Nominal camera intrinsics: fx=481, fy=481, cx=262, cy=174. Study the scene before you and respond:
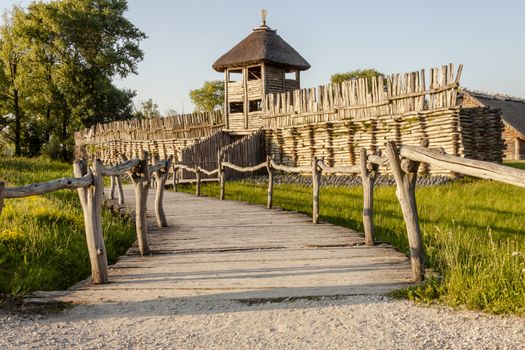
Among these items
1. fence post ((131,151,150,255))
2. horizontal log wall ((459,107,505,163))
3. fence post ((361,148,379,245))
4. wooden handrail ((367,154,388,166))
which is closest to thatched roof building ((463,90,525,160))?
horizontal log wall ((459,107,505,163))

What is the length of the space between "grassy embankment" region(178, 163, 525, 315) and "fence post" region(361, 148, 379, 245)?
604 mm

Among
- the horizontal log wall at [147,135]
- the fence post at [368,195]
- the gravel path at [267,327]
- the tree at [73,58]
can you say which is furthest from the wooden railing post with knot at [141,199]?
the tree at [73,58]

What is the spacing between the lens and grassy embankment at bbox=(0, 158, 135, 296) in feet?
17.3

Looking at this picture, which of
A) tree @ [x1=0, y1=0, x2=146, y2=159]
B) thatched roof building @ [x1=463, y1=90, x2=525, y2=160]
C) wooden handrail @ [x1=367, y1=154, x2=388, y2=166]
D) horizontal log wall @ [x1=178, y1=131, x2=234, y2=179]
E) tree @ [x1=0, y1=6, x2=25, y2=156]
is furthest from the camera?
tree @ [x1=0, y1=6, x2=25, y2=156]

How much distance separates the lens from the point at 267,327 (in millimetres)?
3639

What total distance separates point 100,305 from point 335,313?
207 centimetres

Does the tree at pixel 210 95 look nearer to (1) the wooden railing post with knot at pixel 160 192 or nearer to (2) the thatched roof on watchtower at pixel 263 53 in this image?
(2) the thatched roof on watchtower at pixel 263 53

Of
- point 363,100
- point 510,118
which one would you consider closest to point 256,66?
point 363,100

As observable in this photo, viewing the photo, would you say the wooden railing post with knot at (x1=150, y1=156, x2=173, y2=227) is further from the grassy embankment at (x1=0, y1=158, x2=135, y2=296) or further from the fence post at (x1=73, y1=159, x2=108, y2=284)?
the fence post at (x1=73, y1=159, x2=108, y2=284)

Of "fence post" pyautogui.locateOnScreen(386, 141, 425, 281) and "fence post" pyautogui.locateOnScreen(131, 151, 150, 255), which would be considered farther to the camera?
"fence post" pyautogui.locateOnScreen(131, 151, 150, 255)

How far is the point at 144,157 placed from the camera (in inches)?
285

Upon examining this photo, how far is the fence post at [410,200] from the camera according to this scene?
470cm

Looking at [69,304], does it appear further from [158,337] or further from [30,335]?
[158,337]

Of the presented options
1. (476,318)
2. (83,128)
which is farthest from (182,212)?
(83,128)
